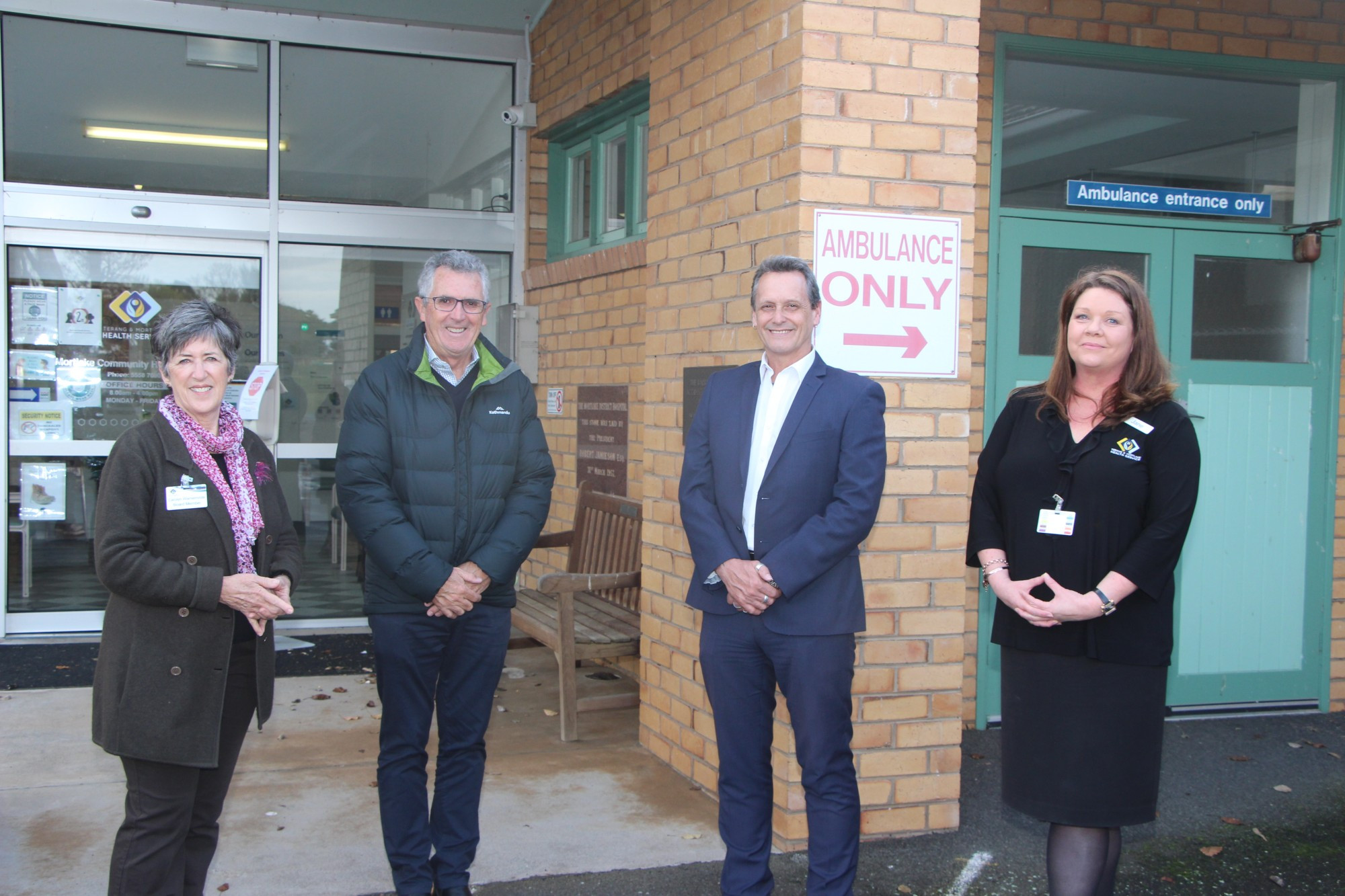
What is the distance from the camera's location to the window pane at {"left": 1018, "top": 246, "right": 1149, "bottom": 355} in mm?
5312

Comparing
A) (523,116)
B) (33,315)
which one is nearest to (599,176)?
(523,116)

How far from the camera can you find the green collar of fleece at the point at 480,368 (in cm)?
339

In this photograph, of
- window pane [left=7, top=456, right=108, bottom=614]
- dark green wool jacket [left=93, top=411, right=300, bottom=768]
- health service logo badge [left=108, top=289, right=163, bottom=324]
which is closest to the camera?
dark green wool jacket [left=93, top=411, right=300, bottom=768]

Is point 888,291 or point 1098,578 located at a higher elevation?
point 888,291

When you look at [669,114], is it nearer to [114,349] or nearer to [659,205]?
[659,205]

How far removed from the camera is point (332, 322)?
735cm

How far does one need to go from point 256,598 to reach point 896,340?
2266 millimetres

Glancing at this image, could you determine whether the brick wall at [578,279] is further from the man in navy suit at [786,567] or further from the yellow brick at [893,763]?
the man in navy suit at [786,567]

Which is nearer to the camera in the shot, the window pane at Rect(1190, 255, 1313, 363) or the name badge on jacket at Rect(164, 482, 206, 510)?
the name badge on jacket at Rect(164, 482, 206, 510)

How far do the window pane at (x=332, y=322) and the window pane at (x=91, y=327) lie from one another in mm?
312

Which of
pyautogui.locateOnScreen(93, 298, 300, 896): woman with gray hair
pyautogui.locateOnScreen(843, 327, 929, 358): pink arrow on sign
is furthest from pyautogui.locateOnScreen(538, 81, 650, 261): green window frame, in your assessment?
pyautogui.locateOnScreen(93, 298, 300, 896): woman with gray hair

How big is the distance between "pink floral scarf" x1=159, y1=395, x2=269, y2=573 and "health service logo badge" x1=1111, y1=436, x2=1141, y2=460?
7.35 feet

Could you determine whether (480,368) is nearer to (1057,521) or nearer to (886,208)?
(886,208)

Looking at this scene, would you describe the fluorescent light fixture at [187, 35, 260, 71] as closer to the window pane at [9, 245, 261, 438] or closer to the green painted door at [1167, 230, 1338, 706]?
the window pane at [9, 245, 261, 438]
